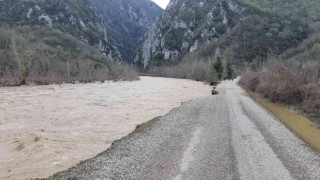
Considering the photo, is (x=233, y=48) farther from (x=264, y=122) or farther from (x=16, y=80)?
(x=264, y=122)

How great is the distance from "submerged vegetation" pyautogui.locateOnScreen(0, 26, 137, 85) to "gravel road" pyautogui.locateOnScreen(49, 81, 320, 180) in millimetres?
68437

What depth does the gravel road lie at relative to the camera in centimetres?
1387

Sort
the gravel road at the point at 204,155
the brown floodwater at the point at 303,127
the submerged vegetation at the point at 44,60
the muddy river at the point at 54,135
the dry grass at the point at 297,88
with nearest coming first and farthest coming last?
the gravel road at the point at 204,155, the muddy river at the point at 54,135, the brown floodwater at the point at 303,127, the dry grass at the point at 297,88, the submerged vegetation at the point at 44,60

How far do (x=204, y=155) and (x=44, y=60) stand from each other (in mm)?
118991

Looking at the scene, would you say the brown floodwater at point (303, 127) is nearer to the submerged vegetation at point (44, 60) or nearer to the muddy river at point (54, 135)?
the muddy river at point (54, 135)

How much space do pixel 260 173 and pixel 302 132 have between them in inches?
471

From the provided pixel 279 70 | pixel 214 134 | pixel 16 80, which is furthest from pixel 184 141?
pixel 16 80

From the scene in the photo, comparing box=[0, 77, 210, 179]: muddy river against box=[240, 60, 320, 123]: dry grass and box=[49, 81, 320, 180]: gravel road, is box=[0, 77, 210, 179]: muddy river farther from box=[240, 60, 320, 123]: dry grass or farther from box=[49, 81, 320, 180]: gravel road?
box=[240, 60, 320, 123]: dry grass

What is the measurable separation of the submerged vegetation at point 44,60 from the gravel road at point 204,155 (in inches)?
2694

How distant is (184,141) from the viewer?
19.7m

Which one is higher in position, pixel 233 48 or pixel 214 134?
pixel 233 48

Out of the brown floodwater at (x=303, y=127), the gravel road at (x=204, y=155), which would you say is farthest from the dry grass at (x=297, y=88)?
the gravel road at (x=204, y=155)

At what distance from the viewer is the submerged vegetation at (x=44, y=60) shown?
308ft

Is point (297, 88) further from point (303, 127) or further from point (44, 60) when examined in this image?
point (44, 60)
